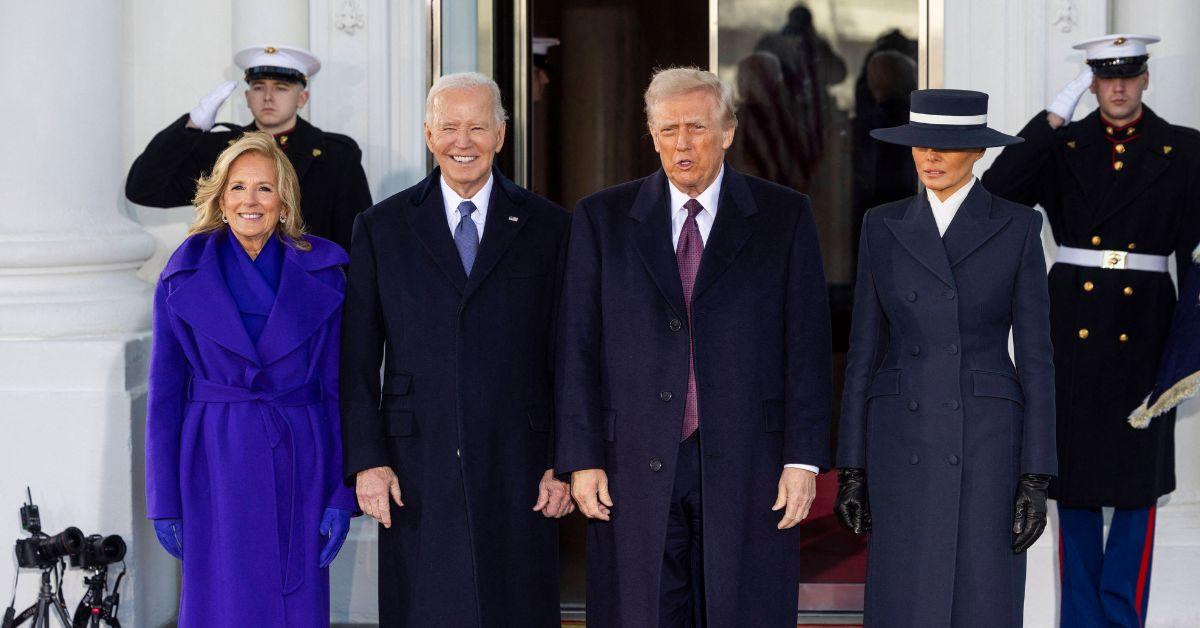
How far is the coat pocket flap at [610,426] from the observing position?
3166mm

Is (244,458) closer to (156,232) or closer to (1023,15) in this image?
(156,232)

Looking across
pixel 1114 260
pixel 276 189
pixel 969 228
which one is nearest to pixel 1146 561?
pixel 1114 260

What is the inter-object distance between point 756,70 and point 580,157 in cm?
320

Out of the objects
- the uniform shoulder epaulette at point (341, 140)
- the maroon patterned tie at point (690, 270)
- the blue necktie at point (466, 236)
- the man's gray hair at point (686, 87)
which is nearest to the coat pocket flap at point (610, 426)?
the maroon patterned tie at point (690, 270)

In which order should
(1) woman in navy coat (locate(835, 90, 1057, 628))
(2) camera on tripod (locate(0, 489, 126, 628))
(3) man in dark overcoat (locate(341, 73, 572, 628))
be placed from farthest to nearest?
(2) camera on tripod (locate(0, 489, 126, 628)) → (3) man in dark overcoat (locate(341, 73, 572, 628)) → (1) woman in navy coat (locate(835, 90, 1057, 628))

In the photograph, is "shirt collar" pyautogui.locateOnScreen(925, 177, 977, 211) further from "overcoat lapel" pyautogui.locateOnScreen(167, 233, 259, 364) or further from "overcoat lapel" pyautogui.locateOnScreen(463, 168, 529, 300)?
"overcoat lapel" pyautogui.locateOnScreen(167, 233, 259, 364)

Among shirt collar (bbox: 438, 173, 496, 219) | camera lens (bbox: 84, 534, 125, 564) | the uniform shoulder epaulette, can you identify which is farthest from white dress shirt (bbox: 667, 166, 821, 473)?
camera lens (bbox: 84, 534, 125, 564)

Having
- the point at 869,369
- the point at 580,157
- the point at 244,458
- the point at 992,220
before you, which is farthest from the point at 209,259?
the point at 580,157

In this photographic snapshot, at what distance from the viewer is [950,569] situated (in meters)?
3.21

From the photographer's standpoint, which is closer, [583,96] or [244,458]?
[244,458]

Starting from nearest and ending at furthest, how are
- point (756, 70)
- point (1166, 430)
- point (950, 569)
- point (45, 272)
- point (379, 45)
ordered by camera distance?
point (950, 569)
point (1166, 430)
point (45, 272)
point (379, 45)
point (756, 70)

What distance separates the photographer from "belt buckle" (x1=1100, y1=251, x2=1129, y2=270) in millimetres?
4184

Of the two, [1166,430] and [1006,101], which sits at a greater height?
[1006,101]

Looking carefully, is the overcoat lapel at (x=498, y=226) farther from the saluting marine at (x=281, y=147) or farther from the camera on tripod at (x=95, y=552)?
the camera on tripod at (x=95, y=552)
